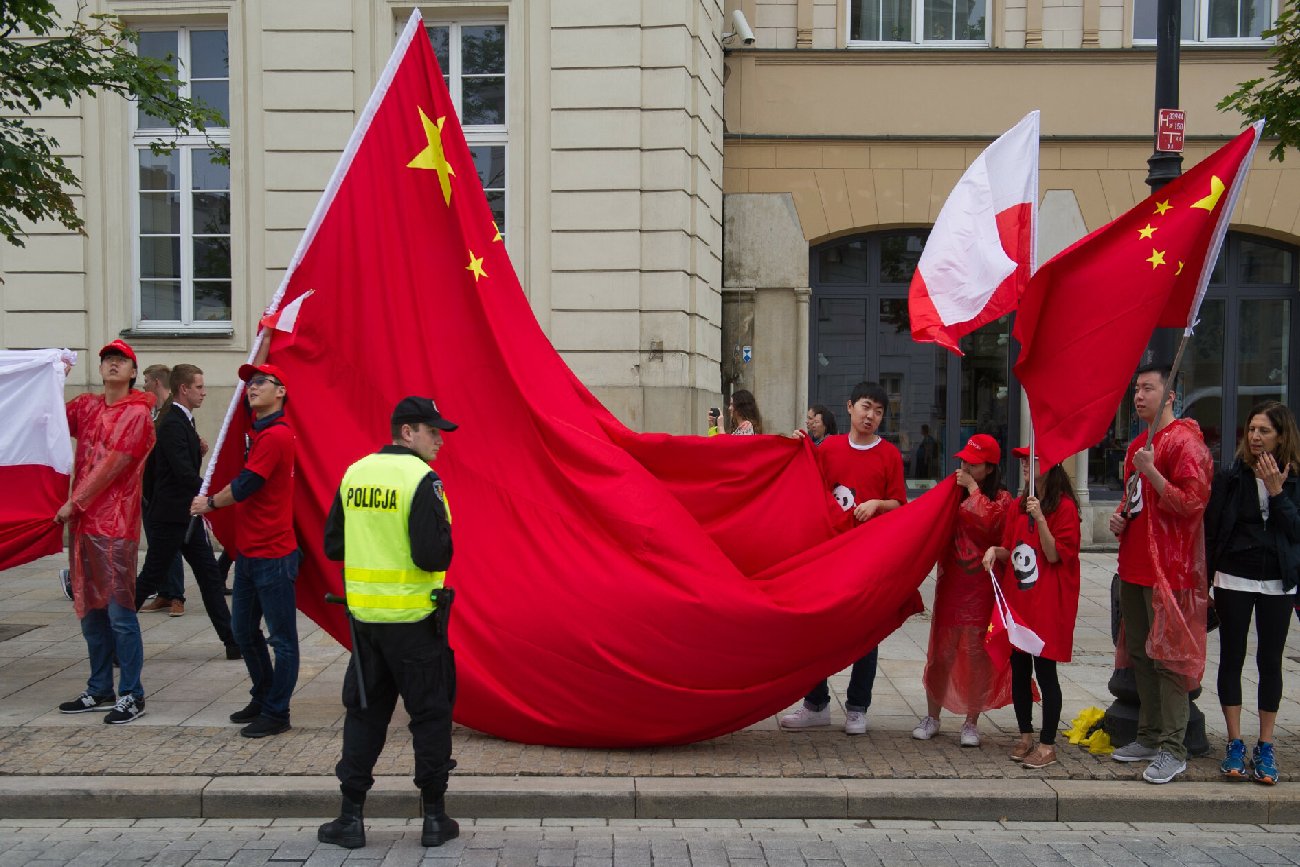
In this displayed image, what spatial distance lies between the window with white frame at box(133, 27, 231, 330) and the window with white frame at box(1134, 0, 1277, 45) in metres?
11.8

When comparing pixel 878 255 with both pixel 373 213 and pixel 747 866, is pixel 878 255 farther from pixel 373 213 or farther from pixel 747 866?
pixel 747 866

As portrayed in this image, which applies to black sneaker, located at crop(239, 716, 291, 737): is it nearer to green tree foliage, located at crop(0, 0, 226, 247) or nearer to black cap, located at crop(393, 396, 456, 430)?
black cap, located at crop(393, 396, 456, 430)

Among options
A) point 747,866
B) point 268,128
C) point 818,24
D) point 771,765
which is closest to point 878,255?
point 818,24

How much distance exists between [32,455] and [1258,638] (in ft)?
24.1

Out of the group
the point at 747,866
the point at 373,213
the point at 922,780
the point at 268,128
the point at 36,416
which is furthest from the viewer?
the point at 268,128

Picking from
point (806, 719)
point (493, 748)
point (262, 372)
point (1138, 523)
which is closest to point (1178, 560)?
point (1138, 523)

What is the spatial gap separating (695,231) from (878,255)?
3336 millimetres

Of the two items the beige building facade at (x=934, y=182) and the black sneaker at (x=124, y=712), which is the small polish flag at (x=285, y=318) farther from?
the beige building facade at (x=934, y=182)

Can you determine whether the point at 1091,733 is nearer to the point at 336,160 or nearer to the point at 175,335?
the point at 336,160

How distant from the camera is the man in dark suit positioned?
828 centimetres

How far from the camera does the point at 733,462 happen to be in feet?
21.5

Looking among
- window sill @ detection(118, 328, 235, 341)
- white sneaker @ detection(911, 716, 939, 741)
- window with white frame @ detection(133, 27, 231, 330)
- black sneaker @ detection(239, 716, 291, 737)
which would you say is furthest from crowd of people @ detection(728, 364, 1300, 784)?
window with white frame @ detection(133, 27, 231, 330)

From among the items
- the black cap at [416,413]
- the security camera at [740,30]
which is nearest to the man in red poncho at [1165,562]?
the black cap at [416,413]

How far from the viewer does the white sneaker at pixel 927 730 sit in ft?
21.4
